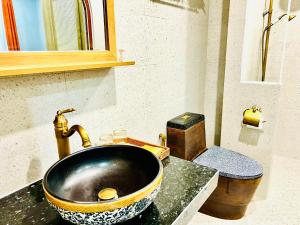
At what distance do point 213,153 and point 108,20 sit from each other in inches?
48.5

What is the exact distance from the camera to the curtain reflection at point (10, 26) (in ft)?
2.44

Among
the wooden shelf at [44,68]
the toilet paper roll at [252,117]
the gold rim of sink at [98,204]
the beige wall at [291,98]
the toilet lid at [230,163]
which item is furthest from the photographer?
the beige wall at [291,98]

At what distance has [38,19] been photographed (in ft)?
2.65

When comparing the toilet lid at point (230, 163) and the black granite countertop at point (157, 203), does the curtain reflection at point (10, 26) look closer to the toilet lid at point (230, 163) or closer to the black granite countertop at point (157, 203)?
the black granite countertop at point (157, 203)

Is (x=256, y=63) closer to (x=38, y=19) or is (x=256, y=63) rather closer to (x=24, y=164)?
(x=38, y=19)

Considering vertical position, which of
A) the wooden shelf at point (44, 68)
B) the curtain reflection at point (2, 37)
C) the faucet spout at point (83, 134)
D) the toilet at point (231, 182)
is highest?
the curtain reflection at point (2, 37)

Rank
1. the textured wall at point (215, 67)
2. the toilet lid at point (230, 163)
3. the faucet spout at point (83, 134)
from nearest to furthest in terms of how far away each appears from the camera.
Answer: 1. the faucet spout at point (83, 134)
2. the toilet lid at point (230, 163)
3. the textured wall at point (215, 67)

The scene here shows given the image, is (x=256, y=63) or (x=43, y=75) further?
(x=256, y=63)

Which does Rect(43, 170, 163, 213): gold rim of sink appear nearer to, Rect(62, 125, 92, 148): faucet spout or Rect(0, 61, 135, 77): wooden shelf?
Rect(62, 125, 92, 148): faucet spout

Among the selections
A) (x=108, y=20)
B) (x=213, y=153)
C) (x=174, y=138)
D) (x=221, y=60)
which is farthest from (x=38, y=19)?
(x=221, y=60)

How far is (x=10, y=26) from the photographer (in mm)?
754

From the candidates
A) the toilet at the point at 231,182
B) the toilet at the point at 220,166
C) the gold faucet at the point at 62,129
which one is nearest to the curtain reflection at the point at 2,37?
the gold faucet at the point at 62,129

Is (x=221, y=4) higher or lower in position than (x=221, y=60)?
higher

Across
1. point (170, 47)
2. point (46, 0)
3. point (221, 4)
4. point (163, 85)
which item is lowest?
point (163, 85)
